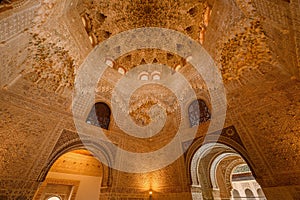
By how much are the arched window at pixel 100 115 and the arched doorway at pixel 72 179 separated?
1.90 metres

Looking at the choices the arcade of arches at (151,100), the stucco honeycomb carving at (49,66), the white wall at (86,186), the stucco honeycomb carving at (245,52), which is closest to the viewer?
the arcade of arches at (151,100)

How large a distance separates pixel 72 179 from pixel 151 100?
→ 4.92 meters

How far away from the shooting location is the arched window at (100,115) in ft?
17.8

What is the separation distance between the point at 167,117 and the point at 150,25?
3.78 metres

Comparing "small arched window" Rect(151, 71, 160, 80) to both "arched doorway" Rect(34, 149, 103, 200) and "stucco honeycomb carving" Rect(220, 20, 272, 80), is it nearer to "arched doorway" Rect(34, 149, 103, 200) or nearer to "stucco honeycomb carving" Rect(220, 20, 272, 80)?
"stucco honeycomb carving" Rect(220, 20, 272, 80)

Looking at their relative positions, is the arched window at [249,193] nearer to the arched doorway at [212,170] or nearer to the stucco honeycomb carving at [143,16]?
the arched doorway at [212,170]

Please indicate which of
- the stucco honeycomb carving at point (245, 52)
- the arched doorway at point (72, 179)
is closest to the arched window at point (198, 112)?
the stucco honeycomb carving at point (245, 52)

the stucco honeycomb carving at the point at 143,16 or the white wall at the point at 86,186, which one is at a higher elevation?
the stucco honeycomb carving at the point at 143,16

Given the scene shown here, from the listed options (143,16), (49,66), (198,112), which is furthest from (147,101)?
(49,66)

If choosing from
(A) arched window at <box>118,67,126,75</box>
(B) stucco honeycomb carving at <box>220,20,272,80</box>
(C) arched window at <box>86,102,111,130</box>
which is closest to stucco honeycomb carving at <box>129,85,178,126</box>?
(C) arched window at <box>86,102,111,130</box>

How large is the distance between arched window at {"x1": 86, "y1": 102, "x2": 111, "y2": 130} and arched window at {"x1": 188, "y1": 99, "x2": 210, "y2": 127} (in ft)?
10.4

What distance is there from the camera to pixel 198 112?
562 centimetres

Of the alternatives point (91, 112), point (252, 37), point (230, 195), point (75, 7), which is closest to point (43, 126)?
point (91, 112)

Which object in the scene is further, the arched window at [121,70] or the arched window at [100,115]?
the arched window at [121,70]
